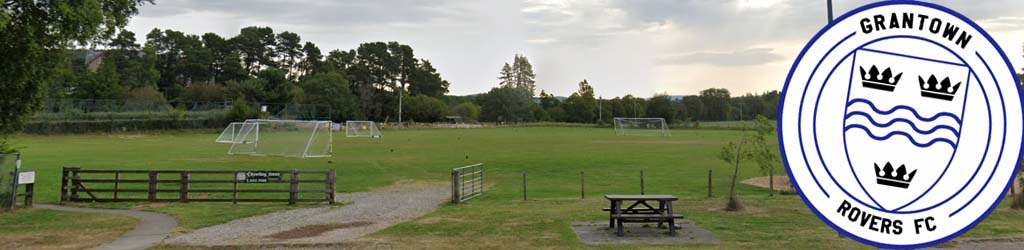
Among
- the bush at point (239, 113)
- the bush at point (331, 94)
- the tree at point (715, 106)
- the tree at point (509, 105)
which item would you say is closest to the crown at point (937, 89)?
A: the bush at point (239, 113)

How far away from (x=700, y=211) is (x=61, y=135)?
66313 millimetres

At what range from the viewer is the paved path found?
10.3 metres

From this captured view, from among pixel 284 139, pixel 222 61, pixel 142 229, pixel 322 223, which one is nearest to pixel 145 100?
pixel 222 61

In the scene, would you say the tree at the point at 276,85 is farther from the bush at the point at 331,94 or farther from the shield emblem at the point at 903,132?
the shield emblem at the point at 903,132

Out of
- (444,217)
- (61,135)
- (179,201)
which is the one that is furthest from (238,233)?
(61,135)

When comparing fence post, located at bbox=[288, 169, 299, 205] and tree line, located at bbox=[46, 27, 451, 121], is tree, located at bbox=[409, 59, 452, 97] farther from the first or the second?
fence post, located at bbox=[288, 169, 299, 205]

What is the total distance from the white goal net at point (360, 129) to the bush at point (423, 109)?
24.1 m

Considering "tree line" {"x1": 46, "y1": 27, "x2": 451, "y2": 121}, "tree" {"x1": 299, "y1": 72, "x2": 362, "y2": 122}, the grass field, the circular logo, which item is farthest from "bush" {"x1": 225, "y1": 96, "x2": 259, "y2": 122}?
the circular logo

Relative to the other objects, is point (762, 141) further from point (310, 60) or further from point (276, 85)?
point (310, 60)

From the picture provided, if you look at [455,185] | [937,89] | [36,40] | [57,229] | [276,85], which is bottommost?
[57,229]

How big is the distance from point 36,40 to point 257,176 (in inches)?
221

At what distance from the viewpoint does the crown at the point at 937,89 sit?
7.39 feet

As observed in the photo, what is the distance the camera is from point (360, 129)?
262ft

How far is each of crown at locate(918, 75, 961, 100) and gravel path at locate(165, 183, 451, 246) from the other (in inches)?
353
